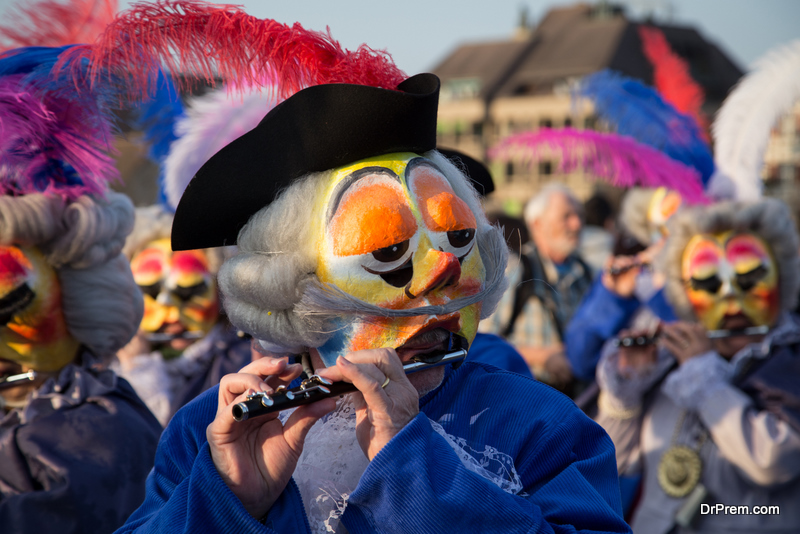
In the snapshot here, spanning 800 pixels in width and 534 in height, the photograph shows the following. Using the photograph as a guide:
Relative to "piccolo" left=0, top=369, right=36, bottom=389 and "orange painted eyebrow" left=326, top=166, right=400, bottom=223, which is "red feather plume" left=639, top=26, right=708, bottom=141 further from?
"piccolo" left=0, top=369, right=36, bottom=389

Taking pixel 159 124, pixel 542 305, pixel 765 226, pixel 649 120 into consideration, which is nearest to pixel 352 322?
pixel 159 124

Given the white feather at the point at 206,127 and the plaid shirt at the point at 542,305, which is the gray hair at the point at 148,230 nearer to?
the white feather at the point at 206,127

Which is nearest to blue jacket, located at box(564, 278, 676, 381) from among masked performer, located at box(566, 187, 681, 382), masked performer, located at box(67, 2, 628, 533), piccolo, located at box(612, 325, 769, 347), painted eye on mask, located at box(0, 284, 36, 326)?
masked performer, located at box(566, 187, 681, 382)

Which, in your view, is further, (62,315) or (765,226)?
(765,226)

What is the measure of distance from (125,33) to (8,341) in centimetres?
119

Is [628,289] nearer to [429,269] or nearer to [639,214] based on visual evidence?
[639,214]

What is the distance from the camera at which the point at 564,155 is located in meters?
3.43

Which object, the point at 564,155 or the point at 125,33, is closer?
the point at 125,33

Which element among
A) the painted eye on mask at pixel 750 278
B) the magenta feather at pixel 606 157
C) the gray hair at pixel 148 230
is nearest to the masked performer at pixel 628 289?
the magenta feather at pixel 606 157

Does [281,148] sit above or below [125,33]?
below

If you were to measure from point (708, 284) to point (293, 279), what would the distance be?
2.53 m

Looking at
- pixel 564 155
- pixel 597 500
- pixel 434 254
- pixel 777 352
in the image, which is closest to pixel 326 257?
pixel 434 254

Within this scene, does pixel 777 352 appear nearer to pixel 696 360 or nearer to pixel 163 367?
pixel 696 360

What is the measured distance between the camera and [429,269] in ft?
5.34
